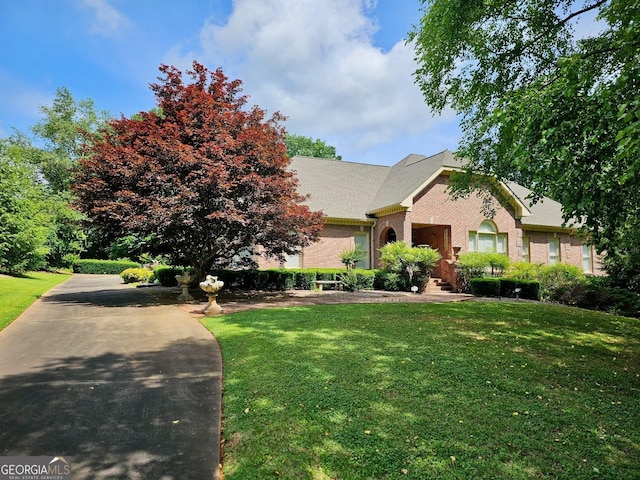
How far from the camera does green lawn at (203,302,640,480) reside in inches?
113

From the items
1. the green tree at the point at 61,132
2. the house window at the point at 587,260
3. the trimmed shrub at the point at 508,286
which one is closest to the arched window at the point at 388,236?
the trimmed shrub at the point at 508,286

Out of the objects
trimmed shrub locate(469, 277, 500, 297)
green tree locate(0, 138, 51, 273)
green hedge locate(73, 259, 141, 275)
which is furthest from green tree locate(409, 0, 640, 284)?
green hedge locate(73, 259, 141, 275)

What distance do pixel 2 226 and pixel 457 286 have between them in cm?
2378

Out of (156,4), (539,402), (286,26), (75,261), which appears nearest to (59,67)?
(156,4)

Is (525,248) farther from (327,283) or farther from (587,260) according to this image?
(327,283)

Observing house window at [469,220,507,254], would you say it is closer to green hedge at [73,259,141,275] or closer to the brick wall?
the brick wall

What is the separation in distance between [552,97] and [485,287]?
11860 mm

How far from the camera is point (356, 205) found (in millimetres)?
21266

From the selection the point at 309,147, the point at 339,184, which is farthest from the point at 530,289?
the point at 309,147

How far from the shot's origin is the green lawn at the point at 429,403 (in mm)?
2881

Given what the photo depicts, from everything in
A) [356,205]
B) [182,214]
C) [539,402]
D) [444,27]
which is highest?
[444,27]

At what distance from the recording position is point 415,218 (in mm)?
19203

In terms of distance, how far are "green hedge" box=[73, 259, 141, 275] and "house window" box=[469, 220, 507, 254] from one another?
29.1 meters

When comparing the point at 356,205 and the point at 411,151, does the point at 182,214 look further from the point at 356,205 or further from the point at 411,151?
the point at 411,151
